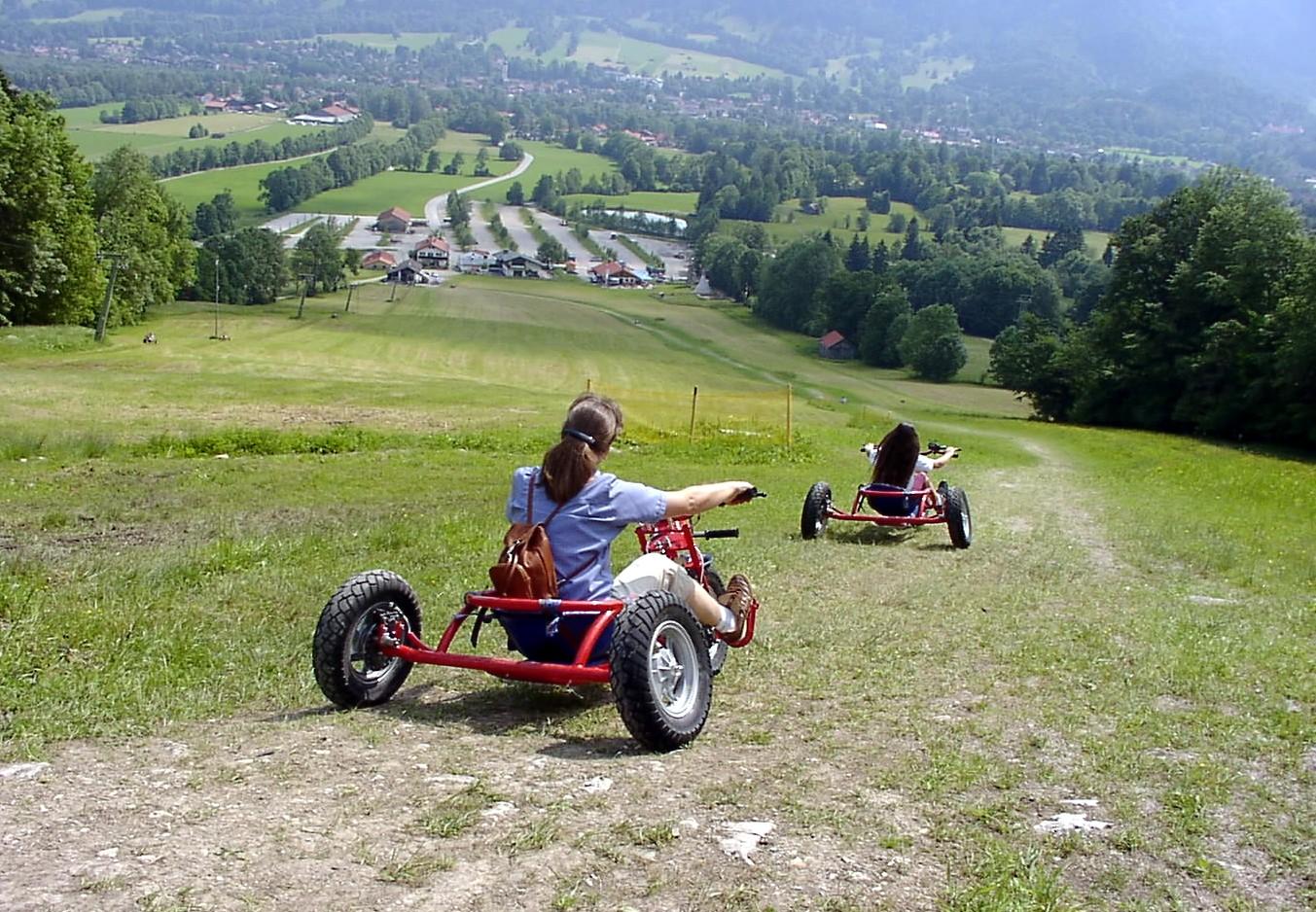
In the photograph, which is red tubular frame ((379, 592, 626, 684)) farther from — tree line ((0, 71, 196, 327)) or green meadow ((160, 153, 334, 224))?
green meadow ((160, 153, 334, 224))

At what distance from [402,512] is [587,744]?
11419mm

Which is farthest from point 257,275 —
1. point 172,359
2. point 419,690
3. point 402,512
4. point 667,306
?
point 419,690

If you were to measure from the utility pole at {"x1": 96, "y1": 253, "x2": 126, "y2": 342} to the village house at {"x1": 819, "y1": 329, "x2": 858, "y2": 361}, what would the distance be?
58588 mm

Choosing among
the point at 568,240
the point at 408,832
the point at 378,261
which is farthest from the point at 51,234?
the point at 568,240

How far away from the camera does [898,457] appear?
15992mm

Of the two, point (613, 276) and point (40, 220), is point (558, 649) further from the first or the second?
point (613, 276)

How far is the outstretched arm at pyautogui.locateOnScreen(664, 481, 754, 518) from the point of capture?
6.82 m

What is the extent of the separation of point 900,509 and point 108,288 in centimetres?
6968

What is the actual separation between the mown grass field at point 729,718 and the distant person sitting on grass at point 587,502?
2.68 ft

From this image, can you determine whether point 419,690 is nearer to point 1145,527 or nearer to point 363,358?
point 1145,527

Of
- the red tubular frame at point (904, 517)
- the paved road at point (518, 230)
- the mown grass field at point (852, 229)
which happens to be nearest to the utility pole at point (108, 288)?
the red tubular frame at point (904, 517)

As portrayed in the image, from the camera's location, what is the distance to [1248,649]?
9156 millimetres

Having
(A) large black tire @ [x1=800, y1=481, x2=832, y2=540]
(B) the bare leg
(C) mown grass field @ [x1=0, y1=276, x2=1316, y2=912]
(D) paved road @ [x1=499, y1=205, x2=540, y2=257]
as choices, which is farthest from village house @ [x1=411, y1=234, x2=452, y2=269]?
(B) the bare leg

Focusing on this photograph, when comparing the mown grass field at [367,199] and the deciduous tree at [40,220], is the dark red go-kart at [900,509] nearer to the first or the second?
the deciduous tree at [40,220]
